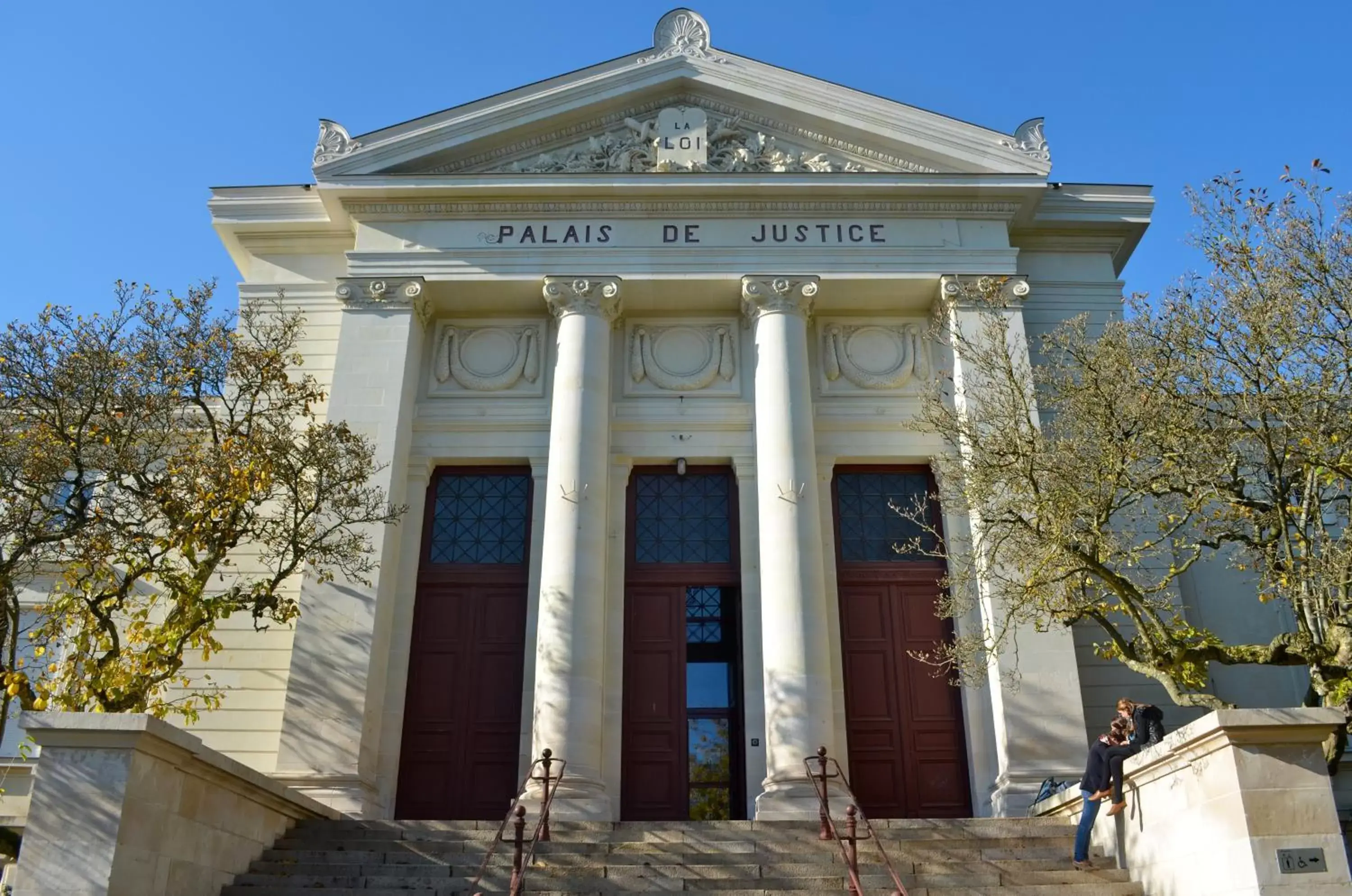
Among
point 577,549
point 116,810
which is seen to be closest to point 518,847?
point 116,810

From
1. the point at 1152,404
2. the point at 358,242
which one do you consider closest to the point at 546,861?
the point at 1152,404

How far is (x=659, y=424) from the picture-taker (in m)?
19.0

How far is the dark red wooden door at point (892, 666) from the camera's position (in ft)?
55.0

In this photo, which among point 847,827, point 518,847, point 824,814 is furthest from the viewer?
point 847,827

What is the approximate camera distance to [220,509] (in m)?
13.8

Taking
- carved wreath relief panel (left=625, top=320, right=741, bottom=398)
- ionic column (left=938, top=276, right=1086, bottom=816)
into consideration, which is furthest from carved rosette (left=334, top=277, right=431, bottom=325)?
ionic column (left=938, top=276, right=1086, bottom=816)

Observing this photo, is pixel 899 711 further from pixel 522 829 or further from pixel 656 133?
pixel 656 133

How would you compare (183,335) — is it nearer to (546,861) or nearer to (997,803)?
(546,861)

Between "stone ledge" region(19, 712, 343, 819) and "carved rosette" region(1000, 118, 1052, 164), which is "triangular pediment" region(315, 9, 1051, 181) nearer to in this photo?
"carved rosette" region(1000, 118, 1052, 164)

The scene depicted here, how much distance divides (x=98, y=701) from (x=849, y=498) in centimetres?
1121

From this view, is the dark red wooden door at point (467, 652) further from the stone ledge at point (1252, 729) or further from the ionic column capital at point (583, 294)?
the stone ledge at point (1252, 729)

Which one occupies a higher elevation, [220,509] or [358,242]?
[358,242]

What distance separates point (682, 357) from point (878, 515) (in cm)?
423

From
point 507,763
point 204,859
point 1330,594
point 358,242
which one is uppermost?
point 358,242
